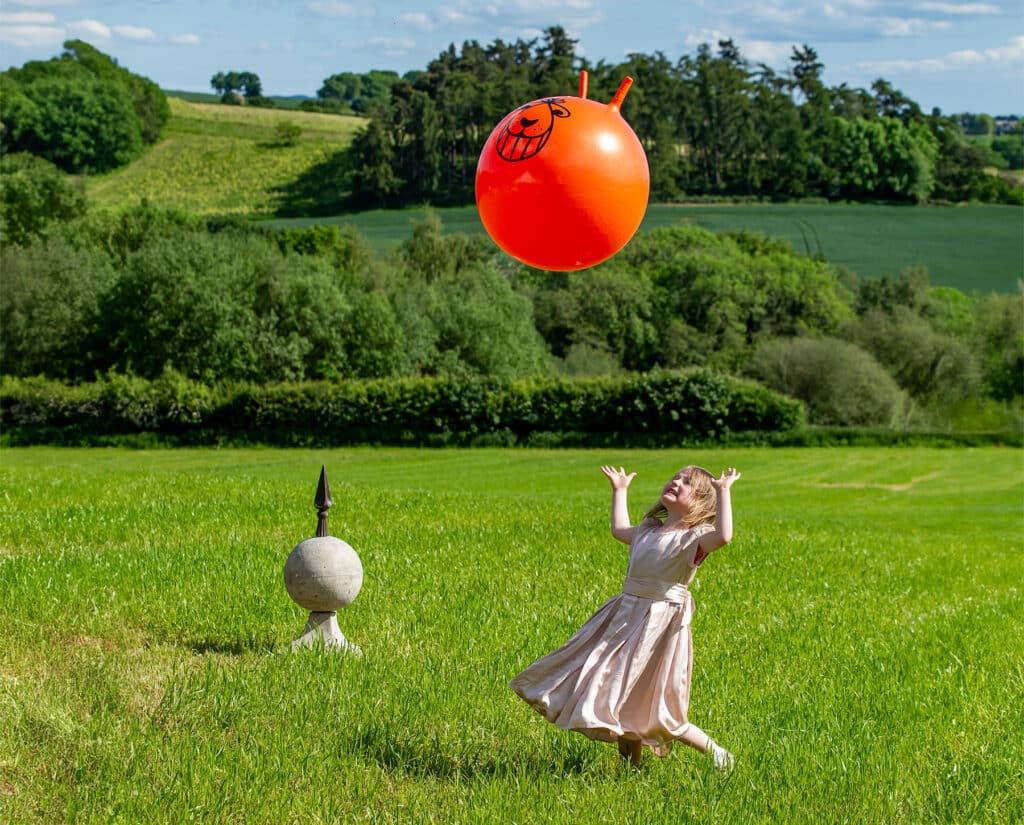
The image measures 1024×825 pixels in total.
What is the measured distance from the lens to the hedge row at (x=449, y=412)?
44.3m

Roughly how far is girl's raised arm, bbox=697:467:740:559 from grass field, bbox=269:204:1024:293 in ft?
308

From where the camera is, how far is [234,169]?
12125 centimetres

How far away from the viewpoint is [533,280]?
94.2 meters

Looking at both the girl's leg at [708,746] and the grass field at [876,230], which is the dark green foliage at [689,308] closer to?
the grass field at [876,230]

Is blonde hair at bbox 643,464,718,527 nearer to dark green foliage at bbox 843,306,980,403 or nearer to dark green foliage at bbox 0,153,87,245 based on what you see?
dark green foliage at bbox 843,306,980,403

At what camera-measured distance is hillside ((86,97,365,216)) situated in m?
114

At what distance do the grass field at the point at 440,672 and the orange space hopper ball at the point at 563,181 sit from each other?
3083 millimetres

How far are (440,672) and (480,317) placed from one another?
5819 cm

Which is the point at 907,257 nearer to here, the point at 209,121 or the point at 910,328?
the point at 910,328

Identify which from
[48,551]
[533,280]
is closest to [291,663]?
[48,551]

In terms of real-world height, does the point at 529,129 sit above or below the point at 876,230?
above

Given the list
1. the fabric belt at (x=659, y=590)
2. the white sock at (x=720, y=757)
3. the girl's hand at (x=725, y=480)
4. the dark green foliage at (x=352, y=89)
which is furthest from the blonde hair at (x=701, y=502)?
the dark green foliage at (x=352, y=89)

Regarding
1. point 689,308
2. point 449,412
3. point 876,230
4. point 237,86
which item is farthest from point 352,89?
point 449,412

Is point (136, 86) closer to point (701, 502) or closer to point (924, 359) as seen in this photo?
point (924, 359)
